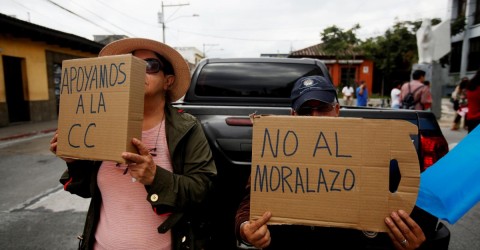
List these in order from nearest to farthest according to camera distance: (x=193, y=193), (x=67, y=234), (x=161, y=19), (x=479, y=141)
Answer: (x=479, y=141), (x=193, y=193), (x=67, y=234), (x=161, y=19)

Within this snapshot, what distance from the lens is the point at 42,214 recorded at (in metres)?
4.00

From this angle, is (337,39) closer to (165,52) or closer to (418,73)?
(418,73)

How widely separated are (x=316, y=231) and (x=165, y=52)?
1.17m

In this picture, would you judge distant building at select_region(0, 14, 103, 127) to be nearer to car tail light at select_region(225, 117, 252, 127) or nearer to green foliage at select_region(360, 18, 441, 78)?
car tail light at select_region(225, 117, 252, 127)

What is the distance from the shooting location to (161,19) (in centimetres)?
2841

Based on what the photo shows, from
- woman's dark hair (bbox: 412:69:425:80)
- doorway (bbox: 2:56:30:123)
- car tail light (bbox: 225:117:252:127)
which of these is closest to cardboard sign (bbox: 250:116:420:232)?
car tail light (bbox: 225:117:252:127)

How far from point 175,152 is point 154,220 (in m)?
0.34

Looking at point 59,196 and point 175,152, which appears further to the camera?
point 59,196

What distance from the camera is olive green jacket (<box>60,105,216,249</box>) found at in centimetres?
143

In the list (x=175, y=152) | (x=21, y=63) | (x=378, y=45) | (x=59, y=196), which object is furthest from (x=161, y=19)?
(x=175, y=152)

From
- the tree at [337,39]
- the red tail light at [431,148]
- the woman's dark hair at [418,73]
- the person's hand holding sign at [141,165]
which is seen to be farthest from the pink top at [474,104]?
the tree at [337,39]

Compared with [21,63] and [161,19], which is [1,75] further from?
[161,19]

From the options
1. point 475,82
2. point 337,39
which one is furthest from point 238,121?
point 337,39

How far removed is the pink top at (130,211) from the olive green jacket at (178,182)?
58mm
